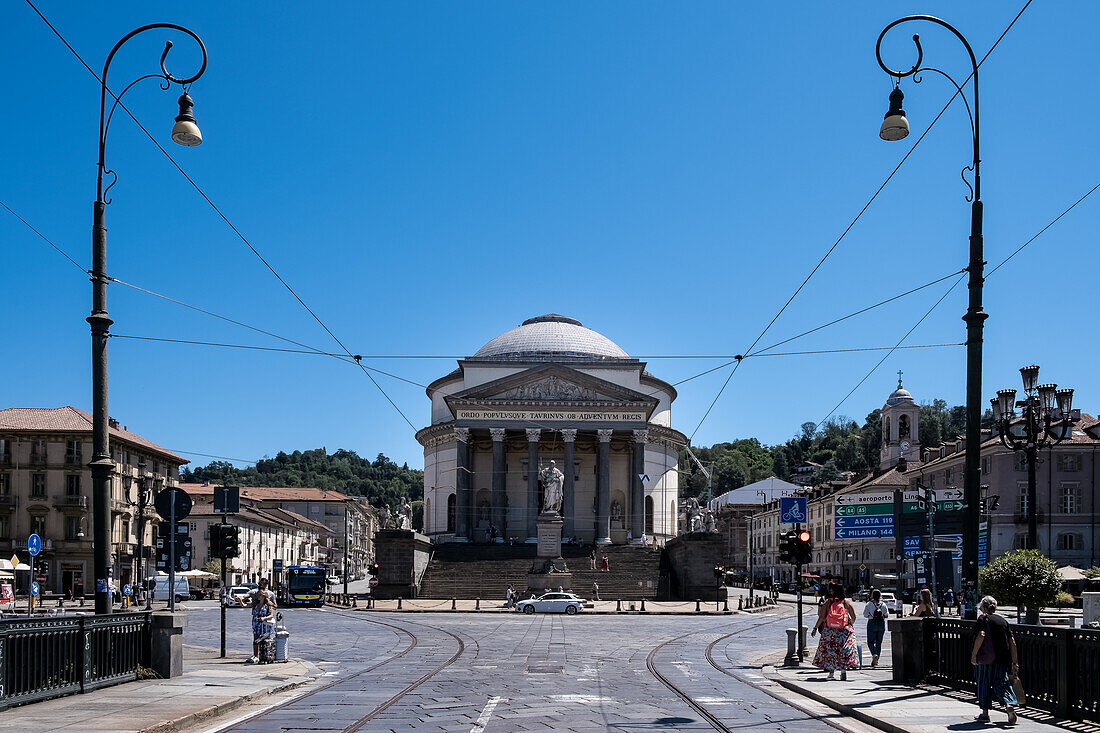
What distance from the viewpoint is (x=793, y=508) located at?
25.4 meters

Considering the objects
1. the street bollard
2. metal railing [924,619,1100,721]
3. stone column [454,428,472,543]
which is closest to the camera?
metal railing [924,619,1100,721]

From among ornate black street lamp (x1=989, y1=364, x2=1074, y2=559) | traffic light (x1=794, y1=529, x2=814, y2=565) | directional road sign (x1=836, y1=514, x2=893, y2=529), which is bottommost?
directional road sign (x1=836, y1=514, x2=893, y2=529)

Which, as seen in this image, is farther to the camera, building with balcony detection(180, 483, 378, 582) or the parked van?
building with balcony detection(180, 483, 378, 582)

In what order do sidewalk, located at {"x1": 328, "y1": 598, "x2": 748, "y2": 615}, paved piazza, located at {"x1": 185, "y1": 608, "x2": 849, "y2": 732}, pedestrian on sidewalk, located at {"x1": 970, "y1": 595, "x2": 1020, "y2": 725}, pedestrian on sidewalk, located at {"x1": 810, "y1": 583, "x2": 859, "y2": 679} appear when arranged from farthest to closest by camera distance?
sidewalk, located at {"x1": 328, "y1": 598, "x2": 748, "y2": 615}
pedestrian on sidewalk, located at {"x1": 810, "y1": 583, "x2": 859, "y2": 679}
pedestrian on sidewalk, located at {"x1": 970, "y1": 595, "x2": 1020, "y2": 725}
paved piazza, located at {"x1": 185, "y1": 608, "x2": 849, "y2": 732}

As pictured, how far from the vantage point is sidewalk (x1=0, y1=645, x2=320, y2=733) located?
494 inches

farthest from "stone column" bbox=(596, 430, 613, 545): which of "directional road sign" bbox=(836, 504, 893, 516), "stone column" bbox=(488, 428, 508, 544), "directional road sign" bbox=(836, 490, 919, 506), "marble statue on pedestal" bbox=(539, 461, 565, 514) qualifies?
"directional road sign" bbox=(836, 504, 893, 516)

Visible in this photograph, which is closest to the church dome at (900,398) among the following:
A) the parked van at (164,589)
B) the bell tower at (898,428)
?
the bell tower at (898,428)

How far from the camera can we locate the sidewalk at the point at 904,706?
1299 centimetres

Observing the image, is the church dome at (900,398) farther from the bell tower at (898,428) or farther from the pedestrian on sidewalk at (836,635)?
the pedestrian on sidewalk at (836,635)

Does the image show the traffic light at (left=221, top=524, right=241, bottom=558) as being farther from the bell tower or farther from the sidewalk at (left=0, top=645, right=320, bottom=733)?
the bell tower

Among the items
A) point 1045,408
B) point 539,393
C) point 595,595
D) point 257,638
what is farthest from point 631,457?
point 257,638

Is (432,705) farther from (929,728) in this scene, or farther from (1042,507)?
(1042,507)

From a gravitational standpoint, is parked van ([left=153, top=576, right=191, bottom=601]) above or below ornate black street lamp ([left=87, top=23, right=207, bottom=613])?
below

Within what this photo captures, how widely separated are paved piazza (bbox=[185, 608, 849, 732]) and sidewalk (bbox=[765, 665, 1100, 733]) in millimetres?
600
